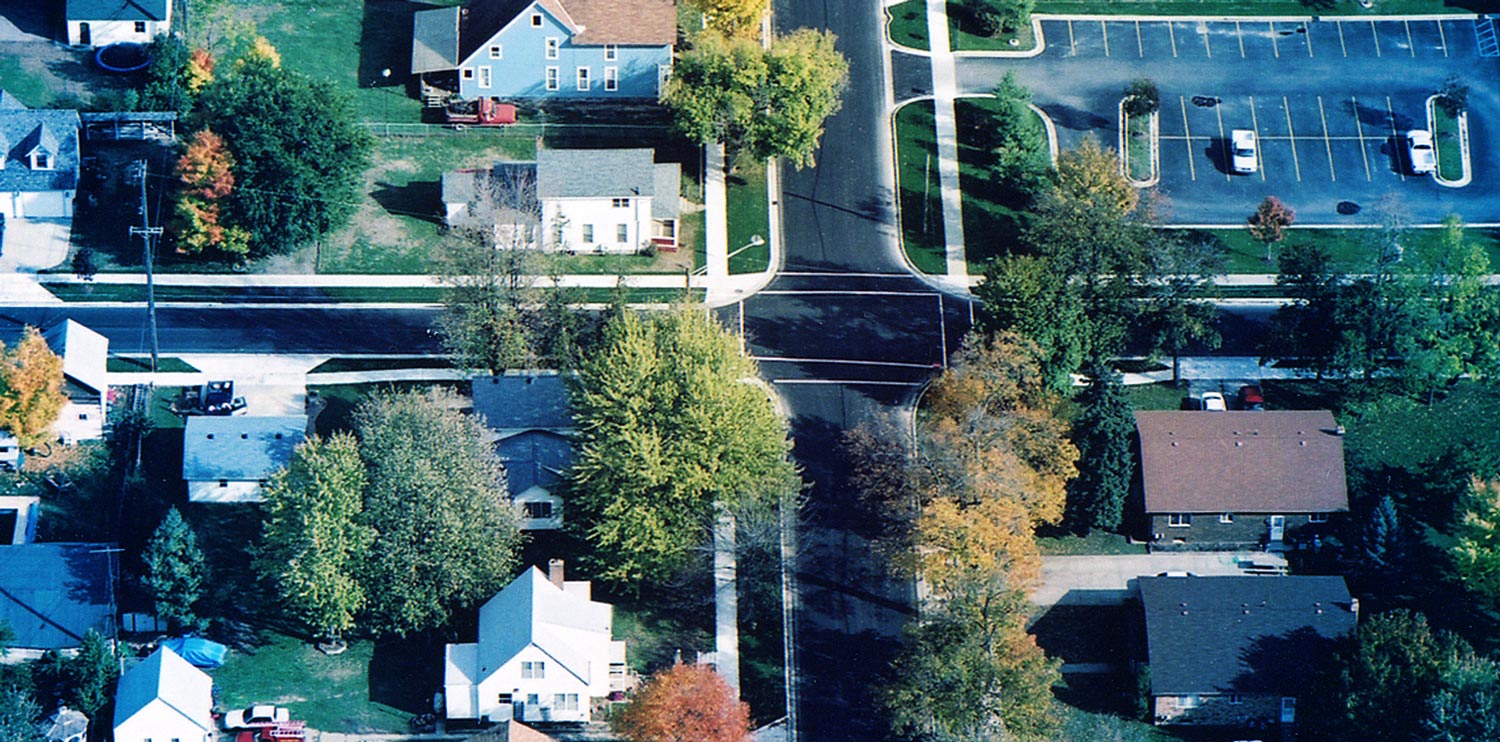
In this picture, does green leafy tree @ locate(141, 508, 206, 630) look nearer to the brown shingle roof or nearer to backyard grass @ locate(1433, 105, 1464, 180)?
the brown shingle roof

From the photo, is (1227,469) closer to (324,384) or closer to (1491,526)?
(1491,526)

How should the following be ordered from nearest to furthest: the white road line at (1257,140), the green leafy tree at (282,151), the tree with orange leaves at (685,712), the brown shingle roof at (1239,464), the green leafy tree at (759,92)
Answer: the tree with orange leaves at (685,712)
the brown shingle roof at (1239,464)
the green leafy tree at (282,151)
the green leafy tree at (759,92)
the white road line at (1257,140)

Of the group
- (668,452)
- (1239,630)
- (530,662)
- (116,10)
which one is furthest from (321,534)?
(116,10)

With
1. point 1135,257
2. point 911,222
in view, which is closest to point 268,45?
point 911,222

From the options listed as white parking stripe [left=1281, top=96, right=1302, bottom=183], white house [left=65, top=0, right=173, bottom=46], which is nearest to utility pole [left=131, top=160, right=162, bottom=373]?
white house [left=65, top=0, right=173, bottom=46]

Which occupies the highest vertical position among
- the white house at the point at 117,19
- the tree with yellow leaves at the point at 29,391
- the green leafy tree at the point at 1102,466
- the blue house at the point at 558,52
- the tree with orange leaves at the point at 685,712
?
the white house at the point at 117,19

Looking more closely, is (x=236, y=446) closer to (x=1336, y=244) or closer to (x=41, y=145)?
(x=41, y=145)

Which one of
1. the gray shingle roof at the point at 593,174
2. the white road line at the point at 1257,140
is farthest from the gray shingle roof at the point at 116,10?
the white road line at the point at 1257,140

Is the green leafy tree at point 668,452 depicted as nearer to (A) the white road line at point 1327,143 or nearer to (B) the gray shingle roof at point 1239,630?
(B) the gray shingle roof at point 1239,630
